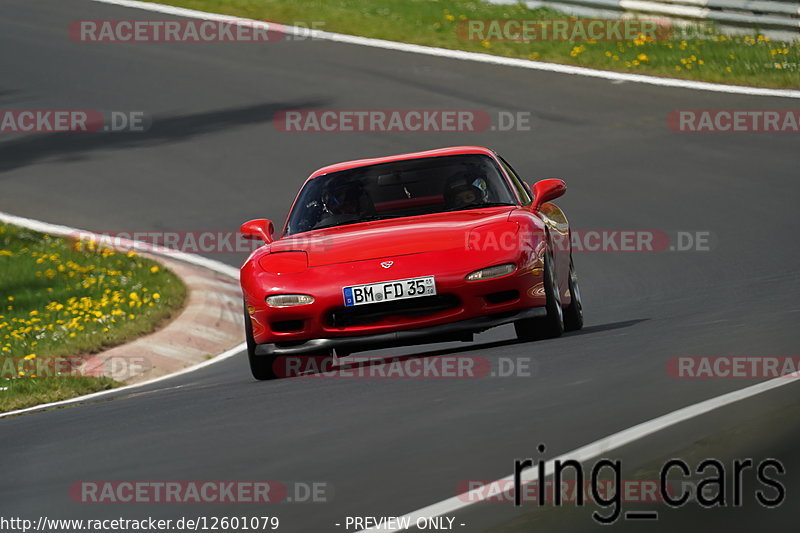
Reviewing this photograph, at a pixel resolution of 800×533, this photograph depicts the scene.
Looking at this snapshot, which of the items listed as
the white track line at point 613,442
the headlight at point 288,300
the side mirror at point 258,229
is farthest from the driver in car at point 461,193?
the white track line at point 613,442

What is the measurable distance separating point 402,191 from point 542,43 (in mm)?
14963

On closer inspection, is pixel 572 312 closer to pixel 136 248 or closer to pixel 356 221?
pixel 356 221

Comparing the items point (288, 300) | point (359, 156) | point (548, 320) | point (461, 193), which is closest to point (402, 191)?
point (461, 193)

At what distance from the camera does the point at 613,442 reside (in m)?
5.86

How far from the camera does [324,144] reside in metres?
21.0

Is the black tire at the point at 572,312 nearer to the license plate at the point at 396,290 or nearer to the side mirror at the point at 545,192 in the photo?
the side mirror at the point at 545,192

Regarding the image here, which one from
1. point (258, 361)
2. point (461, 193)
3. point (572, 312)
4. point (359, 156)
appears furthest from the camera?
point (359, 156)

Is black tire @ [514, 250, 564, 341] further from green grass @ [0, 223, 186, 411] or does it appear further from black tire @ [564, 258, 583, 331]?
green grass @ [0, 223, 186, 411]

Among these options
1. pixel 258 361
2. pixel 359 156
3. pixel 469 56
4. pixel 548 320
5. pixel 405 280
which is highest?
pixel 469 56

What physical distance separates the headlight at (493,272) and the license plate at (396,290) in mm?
251

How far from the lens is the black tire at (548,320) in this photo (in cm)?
919

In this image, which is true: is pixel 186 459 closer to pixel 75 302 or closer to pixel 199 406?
pixel 199 406

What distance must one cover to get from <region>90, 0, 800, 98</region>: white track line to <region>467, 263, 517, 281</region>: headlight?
1346 cm

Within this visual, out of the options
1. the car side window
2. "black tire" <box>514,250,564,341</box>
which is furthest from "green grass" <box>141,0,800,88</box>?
"black tire" <box>514,250,564,341</box>
